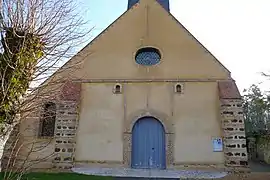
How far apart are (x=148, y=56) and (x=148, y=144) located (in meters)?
4.38

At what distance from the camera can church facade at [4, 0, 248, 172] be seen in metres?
13.0

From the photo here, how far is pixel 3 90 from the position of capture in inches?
182

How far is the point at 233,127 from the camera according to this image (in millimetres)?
12906

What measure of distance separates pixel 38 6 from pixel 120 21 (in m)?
10.1

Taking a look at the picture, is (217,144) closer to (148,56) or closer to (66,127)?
(148,56)

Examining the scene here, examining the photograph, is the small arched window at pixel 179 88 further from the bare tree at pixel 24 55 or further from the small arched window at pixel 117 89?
the bare tree at pixel 24 55

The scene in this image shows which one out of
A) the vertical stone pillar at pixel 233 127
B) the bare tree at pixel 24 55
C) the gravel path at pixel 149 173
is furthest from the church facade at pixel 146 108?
the bare tree at pixel 24 55

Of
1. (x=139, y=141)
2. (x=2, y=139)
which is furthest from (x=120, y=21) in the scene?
(x=2, y=139)

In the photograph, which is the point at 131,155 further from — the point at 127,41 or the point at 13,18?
the point at 13,18

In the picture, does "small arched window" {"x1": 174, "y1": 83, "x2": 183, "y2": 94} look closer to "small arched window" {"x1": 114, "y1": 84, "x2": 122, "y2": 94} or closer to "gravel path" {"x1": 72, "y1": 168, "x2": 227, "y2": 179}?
"small arched window" {"x1": 114, "y1": 84, "x2": 122, "y2": 94}

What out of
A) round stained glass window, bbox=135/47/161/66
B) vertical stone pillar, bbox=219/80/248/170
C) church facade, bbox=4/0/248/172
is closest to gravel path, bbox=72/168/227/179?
church facade, bbox=4/0/248/172

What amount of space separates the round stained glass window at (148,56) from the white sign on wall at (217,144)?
464 centimetres

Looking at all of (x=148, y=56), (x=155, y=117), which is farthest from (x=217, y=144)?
(x=148, y=56)

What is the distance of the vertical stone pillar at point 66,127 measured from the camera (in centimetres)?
1282
